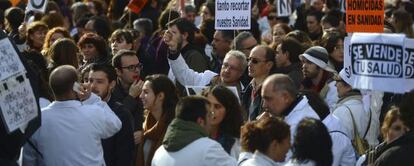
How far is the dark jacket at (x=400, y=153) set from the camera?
8078mm

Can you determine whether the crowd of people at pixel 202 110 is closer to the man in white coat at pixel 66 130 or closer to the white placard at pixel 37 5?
the man in white coat at pixel 66 130

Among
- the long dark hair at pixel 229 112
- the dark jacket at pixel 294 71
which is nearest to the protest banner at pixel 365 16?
the dark jacket at pixel 294 71

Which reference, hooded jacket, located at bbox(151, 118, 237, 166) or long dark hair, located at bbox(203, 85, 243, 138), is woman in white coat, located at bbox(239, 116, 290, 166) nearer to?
hooded jacket, located at bbox(151, 118, 237, 166)

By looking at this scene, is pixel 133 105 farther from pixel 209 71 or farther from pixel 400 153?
pixel 400 153

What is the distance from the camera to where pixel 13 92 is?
26.6 feet

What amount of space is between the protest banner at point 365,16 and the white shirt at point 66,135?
346cm

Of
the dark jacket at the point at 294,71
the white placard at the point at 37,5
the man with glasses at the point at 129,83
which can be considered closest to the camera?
the man with glasses at the point at 129,83

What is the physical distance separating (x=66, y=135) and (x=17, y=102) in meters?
0.77

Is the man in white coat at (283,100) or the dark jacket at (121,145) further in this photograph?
the dark jacket at (121,145)

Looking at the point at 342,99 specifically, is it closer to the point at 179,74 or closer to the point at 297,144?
the point at 179,74

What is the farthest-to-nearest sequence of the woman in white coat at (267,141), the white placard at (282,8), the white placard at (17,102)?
the white placard at (282,8)
the white placard at (17,102)
the woman in white coat at (267,141)

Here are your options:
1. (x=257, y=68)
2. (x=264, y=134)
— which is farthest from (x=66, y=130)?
(x=257, y=68)

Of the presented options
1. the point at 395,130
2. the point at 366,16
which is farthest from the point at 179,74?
the point at 395,130

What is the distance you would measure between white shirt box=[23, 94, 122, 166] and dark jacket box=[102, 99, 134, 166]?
2.47ft
